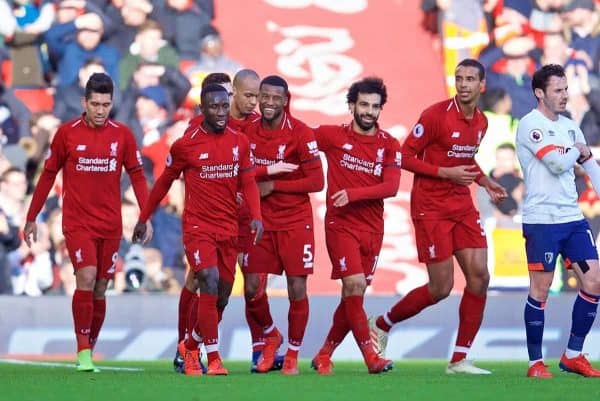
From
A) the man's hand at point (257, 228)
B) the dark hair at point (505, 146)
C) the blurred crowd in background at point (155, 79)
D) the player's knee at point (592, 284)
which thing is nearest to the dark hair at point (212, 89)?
the man's hand at point (257, 228)

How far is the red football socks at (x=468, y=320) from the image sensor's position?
35.9ft

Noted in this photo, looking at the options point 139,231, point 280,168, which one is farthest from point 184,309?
point 280,168

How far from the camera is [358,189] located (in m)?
10.6

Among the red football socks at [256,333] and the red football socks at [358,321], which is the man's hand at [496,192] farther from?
the red football socks at [256,333]

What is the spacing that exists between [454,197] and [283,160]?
4.27 feet

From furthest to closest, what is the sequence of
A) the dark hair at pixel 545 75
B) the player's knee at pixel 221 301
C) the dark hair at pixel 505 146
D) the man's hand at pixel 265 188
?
1. the dark hair at pixel 505 146
2. the man's hand at pixel 265 188
3. the player's knee at pixel 221 301
4. the dark hair at pixel 545 75

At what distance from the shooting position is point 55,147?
11141 mm

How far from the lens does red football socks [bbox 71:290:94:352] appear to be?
1093cm

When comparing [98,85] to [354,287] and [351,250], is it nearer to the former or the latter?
[351,250]

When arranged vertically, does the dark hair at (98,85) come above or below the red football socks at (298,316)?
above

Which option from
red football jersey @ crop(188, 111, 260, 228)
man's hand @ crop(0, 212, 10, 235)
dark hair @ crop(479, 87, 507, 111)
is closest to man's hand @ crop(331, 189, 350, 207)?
red football jersey @ crop(188, 111, 260, 228)

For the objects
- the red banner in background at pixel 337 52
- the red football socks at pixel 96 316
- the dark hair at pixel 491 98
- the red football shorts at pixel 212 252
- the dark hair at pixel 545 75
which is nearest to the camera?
the dark hair at pixel 545 75

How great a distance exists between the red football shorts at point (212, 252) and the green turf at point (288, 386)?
766 millimetres

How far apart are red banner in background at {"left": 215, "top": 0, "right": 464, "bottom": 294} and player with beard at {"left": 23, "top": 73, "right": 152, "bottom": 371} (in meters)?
5.24
